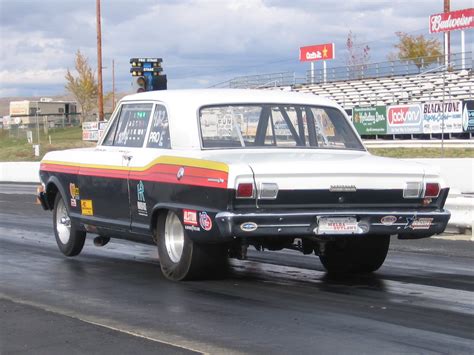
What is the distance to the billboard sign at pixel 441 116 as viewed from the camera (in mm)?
40094

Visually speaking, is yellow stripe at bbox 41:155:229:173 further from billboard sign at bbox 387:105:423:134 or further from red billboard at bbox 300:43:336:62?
red billboard at bbox 300:43:336:62

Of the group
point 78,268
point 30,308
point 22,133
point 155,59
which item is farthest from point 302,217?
point 22,133

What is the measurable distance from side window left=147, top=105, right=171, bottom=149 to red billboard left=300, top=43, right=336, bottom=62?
2466 inches

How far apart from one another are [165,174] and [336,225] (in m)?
1.72

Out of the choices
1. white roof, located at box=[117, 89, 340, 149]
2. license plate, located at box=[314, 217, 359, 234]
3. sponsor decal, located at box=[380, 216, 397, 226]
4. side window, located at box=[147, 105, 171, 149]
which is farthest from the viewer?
side window, located at box=[147, 105, 171, 149]

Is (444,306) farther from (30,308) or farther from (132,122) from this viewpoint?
(132,122)

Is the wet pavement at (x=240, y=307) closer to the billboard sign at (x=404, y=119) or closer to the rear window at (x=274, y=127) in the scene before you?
the rear window at (x=274, y=127)

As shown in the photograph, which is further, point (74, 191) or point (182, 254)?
point (74, 191)

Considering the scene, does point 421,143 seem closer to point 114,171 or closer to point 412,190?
point 114,171

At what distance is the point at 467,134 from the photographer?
40156 millimetres

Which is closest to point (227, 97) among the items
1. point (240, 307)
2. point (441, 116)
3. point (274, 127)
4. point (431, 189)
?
point (274, 127)

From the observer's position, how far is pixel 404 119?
43.4 metres

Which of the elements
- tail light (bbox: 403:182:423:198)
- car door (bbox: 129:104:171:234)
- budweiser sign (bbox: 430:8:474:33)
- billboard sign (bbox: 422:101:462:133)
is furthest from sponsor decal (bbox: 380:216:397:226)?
budweiser sign (bbox: 430:8:474:33)

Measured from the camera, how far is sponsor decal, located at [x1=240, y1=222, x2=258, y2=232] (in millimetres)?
7938
